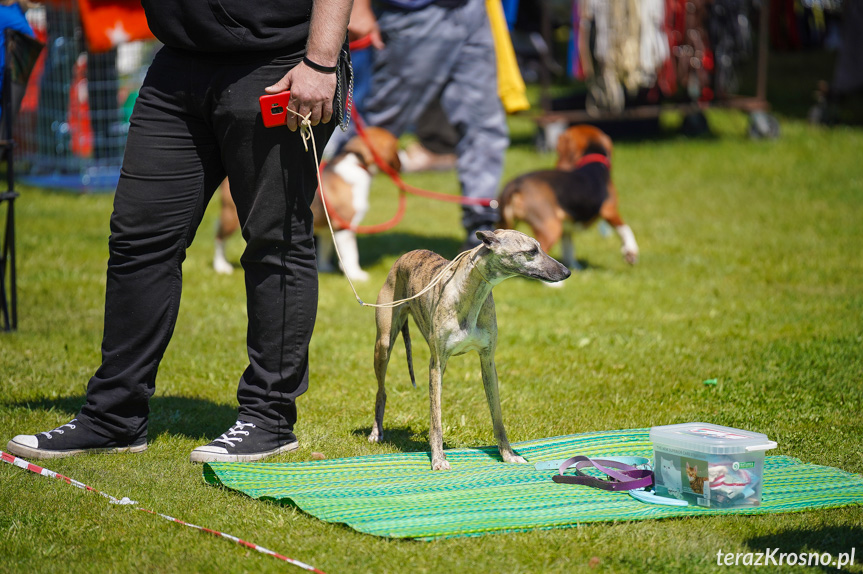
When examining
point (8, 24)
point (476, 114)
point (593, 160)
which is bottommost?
point (593, 160)

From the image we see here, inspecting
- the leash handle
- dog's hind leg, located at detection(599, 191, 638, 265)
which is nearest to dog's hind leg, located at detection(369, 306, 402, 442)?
the leash handle

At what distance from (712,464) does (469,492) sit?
2.66ft

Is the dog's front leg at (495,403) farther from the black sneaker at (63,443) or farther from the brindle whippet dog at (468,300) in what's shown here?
the black sneaker at (63,443)

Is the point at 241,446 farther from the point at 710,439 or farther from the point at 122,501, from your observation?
the point at 710,439

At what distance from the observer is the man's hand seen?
3146 mm

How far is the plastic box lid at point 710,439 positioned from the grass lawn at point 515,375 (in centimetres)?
24

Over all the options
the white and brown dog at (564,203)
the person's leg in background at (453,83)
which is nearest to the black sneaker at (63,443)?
the white and brown dog at (564,203)

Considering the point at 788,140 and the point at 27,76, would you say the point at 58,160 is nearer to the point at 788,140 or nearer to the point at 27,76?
the point at 27,76

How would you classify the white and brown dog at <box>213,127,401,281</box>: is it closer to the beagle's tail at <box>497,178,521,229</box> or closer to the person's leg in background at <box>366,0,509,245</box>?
the person's leg in background at <box>366,0,509,245</box>

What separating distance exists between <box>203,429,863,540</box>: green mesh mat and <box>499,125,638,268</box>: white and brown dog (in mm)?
3319

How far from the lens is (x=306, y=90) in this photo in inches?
124

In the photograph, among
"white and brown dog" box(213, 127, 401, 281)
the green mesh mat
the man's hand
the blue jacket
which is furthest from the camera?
"white and brown dog" box(213, 127, 401, 281)

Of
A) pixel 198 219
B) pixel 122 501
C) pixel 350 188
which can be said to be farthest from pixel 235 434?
pixel 350 188

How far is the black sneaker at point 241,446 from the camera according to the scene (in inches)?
136
